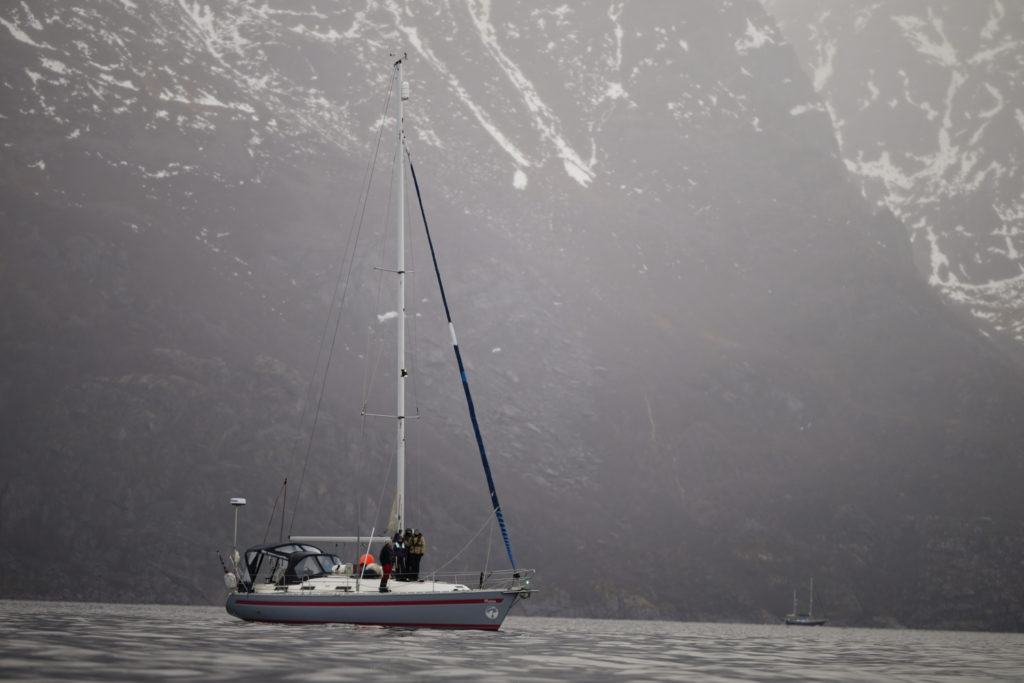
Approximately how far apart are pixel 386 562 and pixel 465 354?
337 ft

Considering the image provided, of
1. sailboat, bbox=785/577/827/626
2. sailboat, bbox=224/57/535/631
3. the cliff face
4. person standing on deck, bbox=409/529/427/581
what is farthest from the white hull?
sailboat, bbox=785/577/827/626

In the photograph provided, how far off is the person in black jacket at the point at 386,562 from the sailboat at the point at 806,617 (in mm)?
79974

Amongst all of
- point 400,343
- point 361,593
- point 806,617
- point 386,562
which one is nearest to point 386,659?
point 361,593

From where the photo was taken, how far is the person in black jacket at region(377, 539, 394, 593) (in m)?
40.2

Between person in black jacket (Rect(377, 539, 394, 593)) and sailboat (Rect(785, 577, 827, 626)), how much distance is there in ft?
262

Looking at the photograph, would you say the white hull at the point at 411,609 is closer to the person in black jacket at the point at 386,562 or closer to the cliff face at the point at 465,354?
the person in black jacket at the point at 386,562

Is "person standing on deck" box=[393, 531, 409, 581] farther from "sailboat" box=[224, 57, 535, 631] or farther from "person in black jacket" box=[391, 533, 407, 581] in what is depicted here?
"sailboat" box=[224, 57, 535, 631]

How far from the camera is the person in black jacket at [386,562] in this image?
40219mm

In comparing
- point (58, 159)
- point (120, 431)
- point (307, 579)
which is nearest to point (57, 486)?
point (120, 431)

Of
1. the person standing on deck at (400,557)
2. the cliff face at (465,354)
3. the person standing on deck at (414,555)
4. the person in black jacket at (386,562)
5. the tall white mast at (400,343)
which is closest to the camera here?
the person in black jacket at (386,562)

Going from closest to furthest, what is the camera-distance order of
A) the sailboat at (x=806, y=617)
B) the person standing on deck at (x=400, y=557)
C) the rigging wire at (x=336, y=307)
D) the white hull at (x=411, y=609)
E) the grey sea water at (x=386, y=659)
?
the grey sea water at (x=386, y=659) → the white hull at (x=411, y=609) → the person standing on deck at (x=400, y=557) → the rigging wire at (x=336, y=307) → the sailboat at (x=806, y=617)

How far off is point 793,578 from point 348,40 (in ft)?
416

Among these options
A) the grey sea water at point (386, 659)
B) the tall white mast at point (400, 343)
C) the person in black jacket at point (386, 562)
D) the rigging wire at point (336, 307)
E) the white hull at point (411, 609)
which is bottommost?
the grey sea water at point (386, 659)

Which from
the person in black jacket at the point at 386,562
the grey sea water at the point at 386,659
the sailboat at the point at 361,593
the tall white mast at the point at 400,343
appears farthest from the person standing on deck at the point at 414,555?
the grey sea water at the point at 386,659
